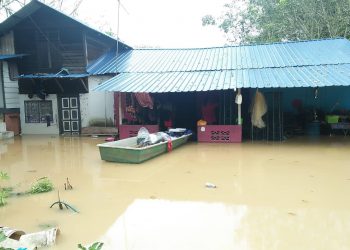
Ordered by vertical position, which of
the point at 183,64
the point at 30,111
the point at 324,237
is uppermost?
the point at 183,64

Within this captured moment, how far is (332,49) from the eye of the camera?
12148 mm

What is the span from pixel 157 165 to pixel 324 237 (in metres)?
4.42

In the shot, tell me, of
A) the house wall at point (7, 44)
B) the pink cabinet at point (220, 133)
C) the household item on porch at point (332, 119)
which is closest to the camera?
the pink cabinet at point (220, 133)

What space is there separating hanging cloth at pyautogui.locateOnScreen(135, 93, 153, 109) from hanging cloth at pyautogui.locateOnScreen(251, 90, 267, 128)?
12.1ft

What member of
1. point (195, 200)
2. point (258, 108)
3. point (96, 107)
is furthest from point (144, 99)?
point (195, 200)

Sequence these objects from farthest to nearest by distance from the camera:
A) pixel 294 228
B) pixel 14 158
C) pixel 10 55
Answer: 1. pixel 10 55
2. pixel 14 158
3. pixel 294 228

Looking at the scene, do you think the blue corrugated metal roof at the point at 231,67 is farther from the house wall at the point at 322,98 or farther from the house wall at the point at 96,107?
the house wall at the point at 322,98

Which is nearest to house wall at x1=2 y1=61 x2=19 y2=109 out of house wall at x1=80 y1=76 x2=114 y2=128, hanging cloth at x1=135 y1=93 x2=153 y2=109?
house wall at x1=80 y1=76 x2=114 y2=128

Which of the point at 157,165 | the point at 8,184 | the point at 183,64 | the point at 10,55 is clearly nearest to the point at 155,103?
the point at 183,64

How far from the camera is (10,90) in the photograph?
1355cm

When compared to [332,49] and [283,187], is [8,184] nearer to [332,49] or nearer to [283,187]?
[283,187]

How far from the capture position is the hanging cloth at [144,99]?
1196 centimetres

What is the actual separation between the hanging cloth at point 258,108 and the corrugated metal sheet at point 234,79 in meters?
0.67

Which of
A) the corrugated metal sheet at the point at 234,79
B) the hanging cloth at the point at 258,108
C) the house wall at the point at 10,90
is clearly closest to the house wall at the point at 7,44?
the house wall at the point at 10,90
